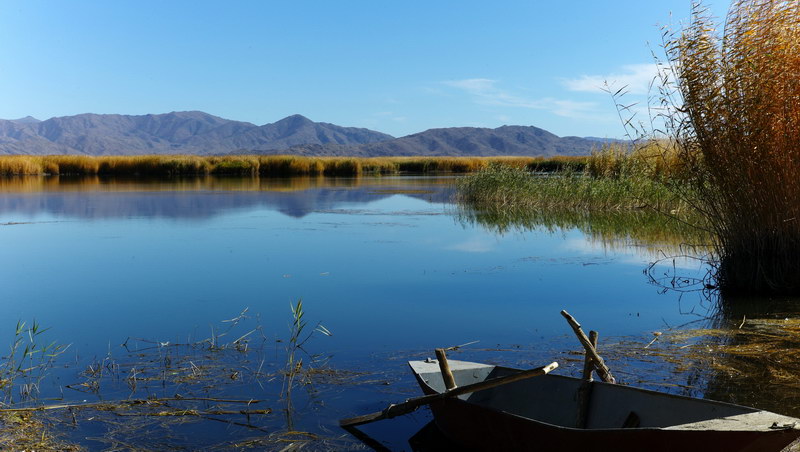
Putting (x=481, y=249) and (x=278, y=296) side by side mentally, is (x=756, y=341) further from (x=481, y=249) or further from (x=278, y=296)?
(x=481, y=249)

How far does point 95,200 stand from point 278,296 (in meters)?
16.9

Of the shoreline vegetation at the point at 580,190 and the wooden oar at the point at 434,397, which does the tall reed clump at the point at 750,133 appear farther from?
the shoreline vegetation at the point at 580,190

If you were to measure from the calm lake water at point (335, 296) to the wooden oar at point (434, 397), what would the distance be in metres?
0.15

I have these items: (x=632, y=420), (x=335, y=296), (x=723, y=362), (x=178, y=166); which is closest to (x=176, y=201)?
(x=335, y=296)

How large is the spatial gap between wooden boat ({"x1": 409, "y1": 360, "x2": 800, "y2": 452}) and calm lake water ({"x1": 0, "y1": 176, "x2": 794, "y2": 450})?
46cm

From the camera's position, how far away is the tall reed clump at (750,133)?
314 inches

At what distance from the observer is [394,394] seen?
519cm

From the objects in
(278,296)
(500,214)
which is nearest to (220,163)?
(500,214)

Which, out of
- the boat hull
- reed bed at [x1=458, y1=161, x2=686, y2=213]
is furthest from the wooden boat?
reed bed at [x1=458, y1=161, x2=686, y2=213]

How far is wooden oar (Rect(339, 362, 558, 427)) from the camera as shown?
12.7 ft

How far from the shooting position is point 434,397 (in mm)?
4191

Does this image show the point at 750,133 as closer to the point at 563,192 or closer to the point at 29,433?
the point at 29,433

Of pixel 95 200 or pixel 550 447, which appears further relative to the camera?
pixel 95 200

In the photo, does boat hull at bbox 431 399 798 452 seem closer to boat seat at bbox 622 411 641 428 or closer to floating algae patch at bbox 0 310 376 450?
boat seat at bbox 622 411 641 428
